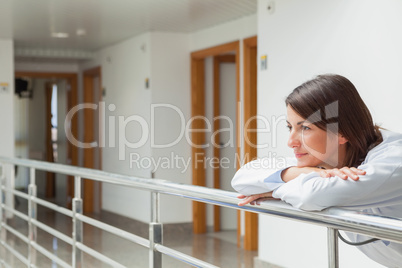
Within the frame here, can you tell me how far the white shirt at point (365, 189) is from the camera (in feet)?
3.74

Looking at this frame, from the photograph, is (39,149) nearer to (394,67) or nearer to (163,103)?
(163,103)

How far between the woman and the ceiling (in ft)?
12.6

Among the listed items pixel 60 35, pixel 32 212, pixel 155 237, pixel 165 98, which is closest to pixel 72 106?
pixel 60 35

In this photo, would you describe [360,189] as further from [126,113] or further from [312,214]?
[126,113]

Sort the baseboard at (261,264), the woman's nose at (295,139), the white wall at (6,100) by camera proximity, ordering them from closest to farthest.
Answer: the woman's nose at (295,139) < the baseboard at (261,264) < the white wall at (6,100)

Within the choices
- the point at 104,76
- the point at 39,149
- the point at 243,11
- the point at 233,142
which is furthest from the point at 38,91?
the point at 243,11

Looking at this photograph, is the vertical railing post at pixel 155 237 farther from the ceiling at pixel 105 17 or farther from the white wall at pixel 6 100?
the white wall at pixel 6 100

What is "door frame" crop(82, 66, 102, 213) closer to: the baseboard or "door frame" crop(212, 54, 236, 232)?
"door frame" crop(212, 54, 236, 232)

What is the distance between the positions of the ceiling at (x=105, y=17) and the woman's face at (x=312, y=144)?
3.81 meters

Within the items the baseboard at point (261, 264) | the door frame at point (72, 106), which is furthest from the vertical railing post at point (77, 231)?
the door frame at point (72, 106)

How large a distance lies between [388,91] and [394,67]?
0.15m

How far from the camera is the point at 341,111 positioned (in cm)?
132

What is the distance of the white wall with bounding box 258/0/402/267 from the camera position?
333 centimetres

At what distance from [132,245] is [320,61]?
2.87m
